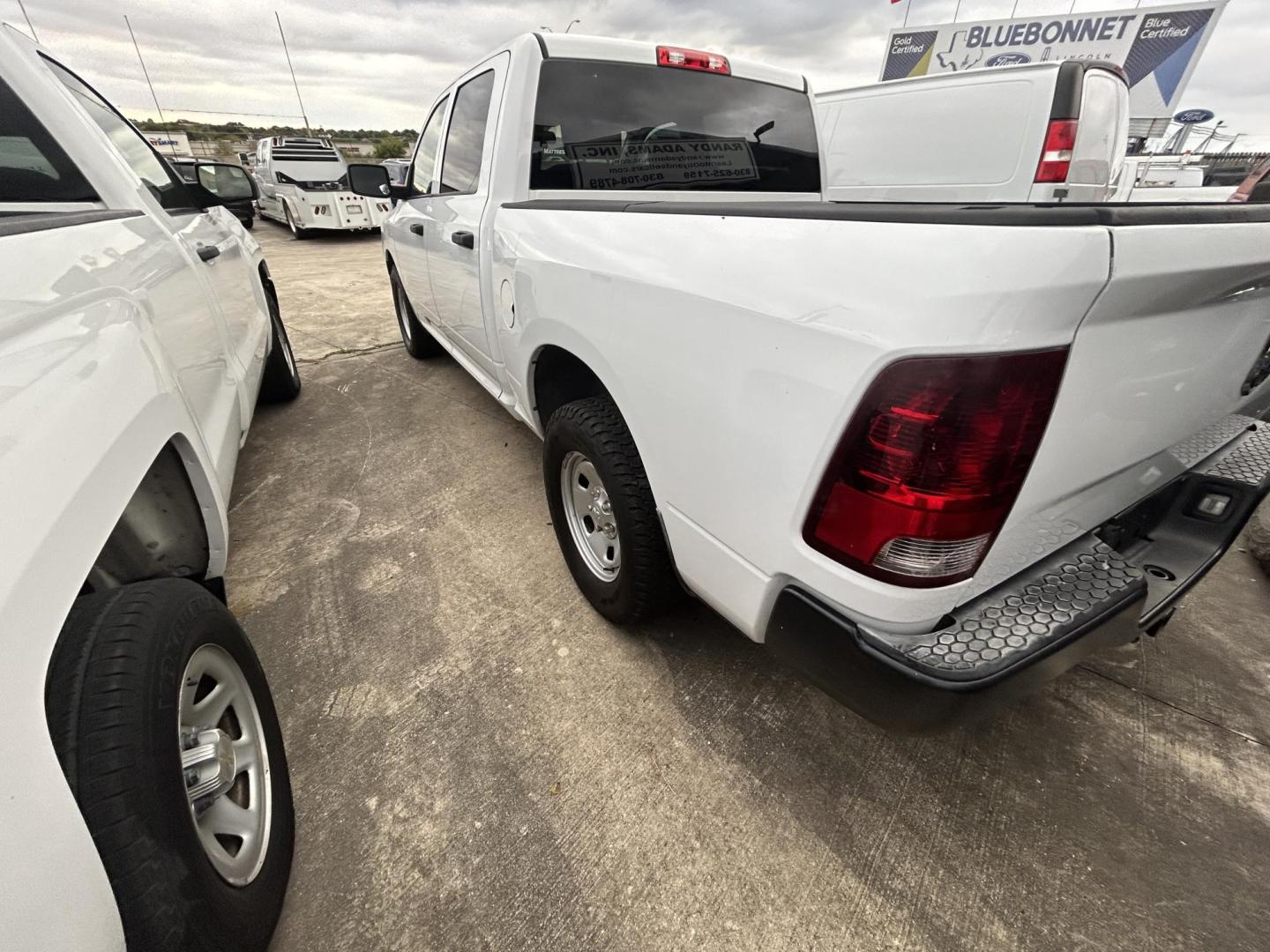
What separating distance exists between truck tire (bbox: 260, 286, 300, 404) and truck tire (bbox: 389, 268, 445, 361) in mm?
976

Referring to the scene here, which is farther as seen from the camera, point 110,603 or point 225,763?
point 225,763

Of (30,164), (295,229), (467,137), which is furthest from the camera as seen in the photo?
(295,229)

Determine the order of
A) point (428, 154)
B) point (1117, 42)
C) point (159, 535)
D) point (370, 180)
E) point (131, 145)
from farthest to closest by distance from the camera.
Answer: point (1117, 42) → point (370, 180) → point (428, 154) → point (131, 145) → point (159, 535)

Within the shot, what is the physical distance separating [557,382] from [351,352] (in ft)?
12.9

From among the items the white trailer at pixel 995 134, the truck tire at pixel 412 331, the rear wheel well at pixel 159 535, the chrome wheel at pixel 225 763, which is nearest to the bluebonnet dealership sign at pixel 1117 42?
the white trailer at pixel 995 134

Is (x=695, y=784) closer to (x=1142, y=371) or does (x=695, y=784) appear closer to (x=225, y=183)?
(x=1142, y=371)

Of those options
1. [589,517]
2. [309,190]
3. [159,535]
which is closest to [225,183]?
[159,535]

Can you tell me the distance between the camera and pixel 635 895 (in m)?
1.45

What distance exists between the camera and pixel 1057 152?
411cm

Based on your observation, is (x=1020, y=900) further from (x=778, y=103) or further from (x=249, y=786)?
(x=778, y=103)

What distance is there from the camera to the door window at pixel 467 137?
8.77 ft

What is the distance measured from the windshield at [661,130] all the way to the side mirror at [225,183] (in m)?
2.13

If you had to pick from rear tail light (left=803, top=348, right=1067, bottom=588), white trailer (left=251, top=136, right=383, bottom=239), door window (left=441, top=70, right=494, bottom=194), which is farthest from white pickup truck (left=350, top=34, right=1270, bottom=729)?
white trailer (left=251, top=136, right=383, bottom=239)

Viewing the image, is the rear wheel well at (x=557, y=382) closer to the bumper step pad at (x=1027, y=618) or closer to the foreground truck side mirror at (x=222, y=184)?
the bumper step pad at (x=1027, y=618)
